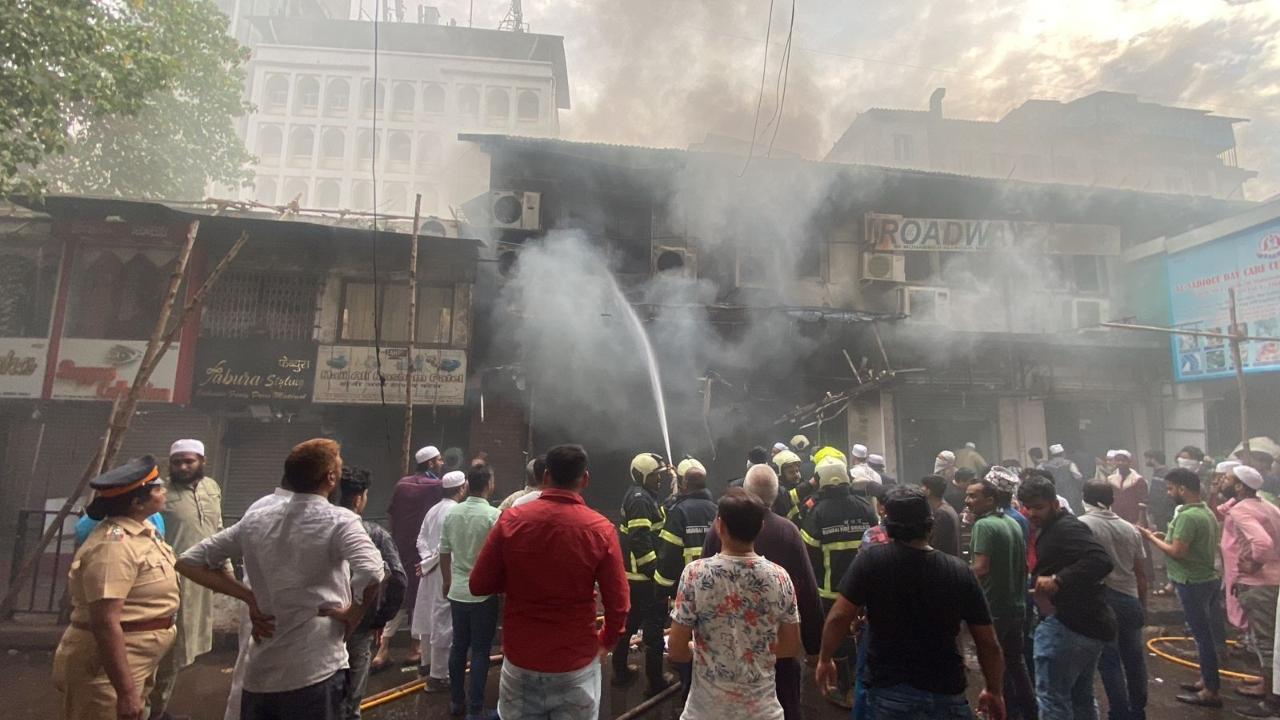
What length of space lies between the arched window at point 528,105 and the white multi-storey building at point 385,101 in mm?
64

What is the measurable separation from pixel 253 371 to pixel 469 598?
32.1 feet

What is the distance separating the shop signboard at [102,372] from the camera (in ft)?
Answer: 36.4

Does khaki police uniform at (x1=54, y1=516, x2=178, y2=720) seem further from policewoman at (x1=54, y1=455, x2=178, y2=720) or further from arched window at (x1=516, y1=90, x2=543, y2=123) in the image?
arched window at (x1=516, y1=90, x2=543, y2=123)

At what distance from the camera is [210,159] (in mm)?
17703

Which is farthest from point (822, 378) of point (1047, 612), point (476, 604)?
point (476, 604)

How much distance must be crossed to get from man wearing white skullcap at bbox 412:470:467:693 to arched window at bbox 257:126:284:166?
4062 centimetres

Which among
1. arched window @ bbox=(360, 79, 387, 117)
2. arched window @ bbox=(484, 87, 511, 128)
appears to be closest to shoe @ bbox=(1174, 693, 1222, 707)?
arched window @ bbox=(484, 87, 511, 128)

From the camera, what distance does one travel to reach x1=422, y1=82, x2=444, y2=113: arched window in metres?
36.8

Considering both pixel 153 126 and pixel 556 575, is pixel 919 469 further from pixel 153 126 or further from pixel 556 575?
pixel 153 126

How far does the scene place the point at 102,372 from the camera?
Result: 1123 centimetres

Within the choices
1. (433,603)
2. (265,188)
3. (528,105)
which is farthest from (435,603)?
(265,188)

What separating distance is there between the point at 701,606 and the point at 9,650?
7839 millimetres

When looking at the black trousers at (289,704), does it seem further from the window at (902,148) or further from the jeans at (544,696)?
the window at (902,148)

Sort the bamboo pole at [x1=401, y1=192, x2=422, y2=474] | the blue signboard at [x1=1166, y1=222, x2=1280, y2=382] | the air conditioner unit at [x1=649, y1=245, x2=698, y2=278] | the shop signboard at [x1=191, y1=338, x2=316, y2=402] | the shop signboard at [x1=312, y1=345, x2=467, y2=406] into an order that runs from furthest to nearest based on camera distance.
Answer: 1. the air conditioner unit at [x1=649, y1=245, x2=698, y2=278]
2. the blue signboard at [x1=1166, y1=222, x2=1280, y2=382]
3. the shop signboard at [x1=312, y1=345, x2=467, y2=406]
4. the shop signboard at [x1=191, y1=338, x2=316, y2=402]
5. the bamboo pole at [x1=401, y1=192, x2=422, y2=474]
